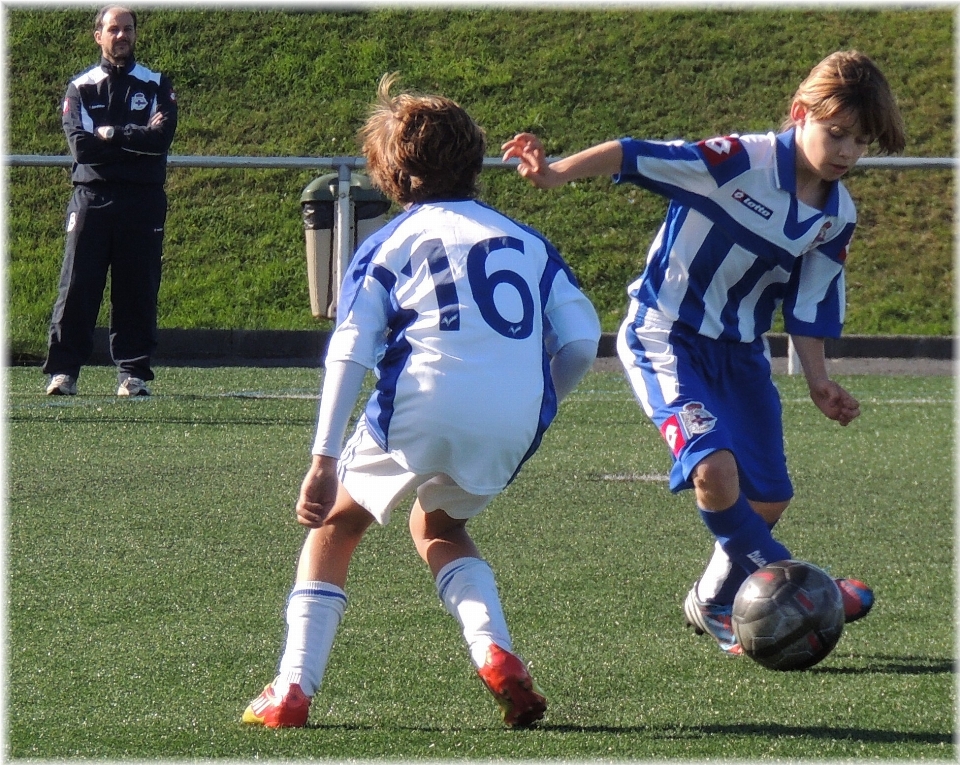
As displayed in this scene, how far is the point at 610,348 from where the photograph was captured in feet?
42.9

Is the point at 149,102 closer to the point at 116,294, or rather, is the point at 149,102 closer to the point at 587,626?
the point at 116,294

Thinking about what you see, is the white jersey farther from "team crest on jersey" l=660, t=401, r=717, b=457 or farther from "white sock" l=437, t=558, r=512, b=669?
"team crest on jersey" l=660, t=401, r=717, b=457

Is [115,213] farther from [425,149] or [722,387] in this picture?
[425,149]

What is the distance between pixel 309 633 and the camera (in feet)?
10.7

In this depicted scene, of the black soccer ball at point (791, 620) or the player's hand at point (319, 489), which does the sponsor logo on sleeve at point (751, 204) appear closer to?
the black soccer ball at point (791, 620)

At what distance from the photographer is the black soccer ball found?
3510 mm

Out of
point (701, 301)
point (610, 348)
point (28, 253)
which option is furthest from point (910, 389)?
point (28, 253)

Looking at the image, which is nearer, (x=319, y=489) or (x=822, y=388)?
(x=319, y=489)

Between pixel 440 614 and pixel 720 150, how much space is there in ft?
4.81

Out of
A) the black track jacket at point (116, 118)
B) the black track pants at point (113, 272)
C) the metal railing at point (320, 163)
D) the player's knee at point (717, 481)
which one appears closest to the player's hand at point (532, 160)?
the player's knee at point (717, 481)

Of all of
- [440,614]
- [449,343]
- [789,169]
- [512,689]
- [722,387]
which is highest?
[789,169]

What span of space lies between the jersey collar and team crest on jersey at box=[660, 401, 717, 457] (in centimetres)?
64

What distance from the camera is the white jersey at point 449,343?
125 inches

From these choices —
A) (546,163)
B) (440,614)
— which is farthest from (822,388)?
(440,614)
